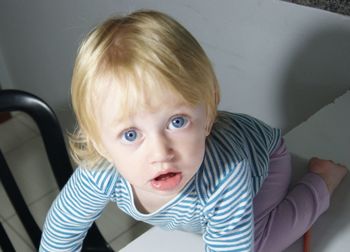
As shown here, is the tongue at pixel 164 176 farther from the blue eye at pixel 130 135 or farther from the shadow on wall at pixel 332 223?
the shadow on wall at pixel 332 223

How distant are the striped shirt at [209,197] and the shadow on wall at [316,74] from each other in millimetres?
239

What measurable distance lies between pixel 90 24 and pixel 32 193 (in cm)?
76

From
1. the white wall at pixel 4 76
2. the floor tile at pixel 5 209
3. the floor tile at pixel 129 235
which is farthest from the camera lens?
the white wall at pixel 4 76

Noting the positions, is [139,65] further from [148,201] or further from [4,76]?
[4,76]

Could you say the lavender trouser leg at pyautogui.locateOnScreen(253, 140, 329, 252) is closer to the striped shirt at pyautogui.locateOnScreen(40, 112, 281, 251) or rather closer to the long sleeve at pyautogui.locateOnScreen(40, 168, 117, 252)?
the striped shirt at pyautogui.locateOnScreen(40, 112, 281, 251)

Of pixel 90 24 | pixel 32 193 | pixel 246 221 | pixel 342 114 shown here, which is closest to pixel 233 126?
pixel 246 221

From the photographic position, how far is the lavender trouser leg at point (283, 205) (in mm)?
657

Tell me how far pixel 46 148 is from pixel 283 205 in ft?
1.67

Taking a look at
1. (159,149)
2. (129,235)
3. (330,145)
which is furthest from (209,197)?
(129,235)

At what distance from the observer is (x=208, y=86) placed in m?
0.53

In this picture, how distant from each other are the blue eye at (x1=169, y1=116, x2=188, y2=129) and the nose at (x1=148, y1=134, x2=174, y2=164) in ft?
0.05

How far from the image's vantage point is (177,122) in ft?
1.66

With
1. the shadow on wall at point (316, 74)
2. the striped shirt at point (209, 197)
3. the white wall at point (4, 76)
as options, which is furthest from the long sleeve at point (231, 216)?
the white wall at point (4, 76)

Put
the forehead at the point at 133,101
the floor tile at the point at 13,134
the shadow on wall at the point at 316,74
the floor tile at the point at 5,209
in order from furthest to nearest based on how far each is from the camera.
→ the floor tile at the point at 13,134 < the floor tile at the point at 5,209 < the shadow on wall at the point at 316,74 < the forehead at the point at 133,101
